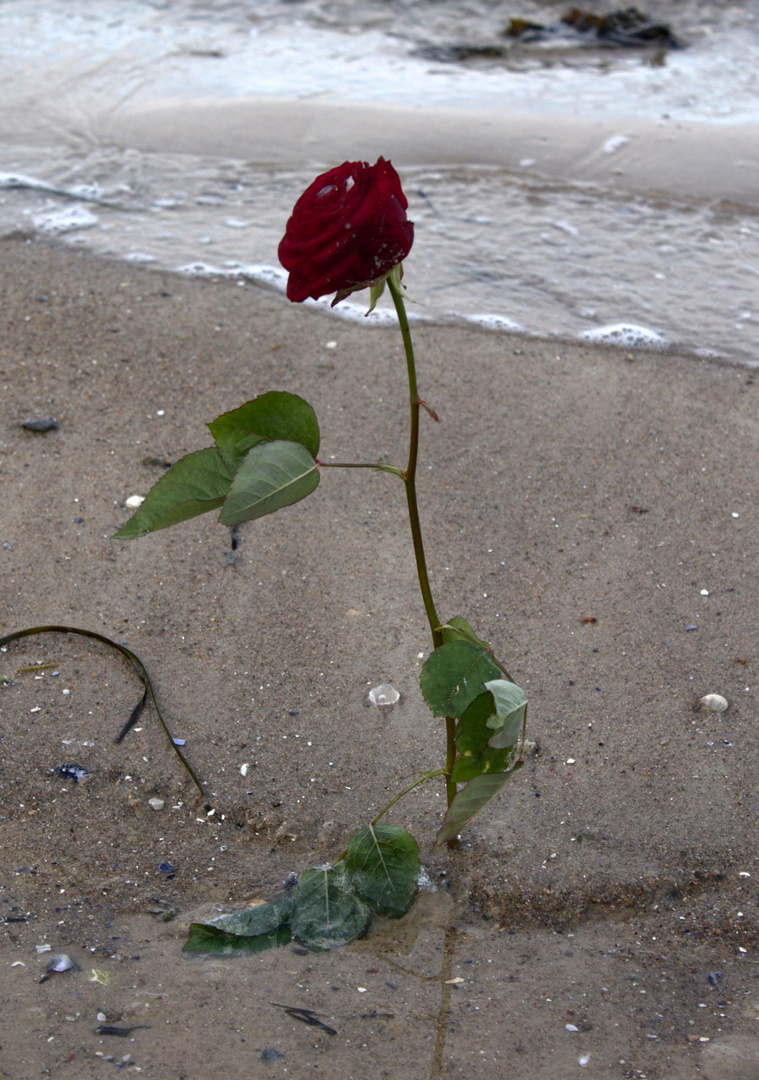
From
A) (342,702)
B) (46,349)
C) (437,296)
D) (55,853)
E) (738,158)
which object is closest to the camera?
(55,853)

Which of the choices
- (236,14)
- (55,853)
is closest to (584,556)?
(55,853)

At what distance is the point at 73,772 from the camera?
5.42 feet

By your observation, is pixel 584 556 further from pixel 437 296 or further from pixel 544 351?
pixel 437 296

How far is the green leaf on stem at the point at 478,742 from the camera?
1250 mm

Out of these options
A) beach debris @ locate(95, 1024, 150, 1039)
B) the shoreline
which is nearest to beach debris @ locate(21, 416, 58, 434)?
beach debris @ locate(95, 1024, 150, 1039)

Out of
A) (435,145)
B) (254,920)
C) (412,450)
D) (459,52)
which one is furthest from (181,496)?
(459,52)

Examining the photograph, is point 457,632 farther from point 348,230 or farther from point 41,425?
point 41,425

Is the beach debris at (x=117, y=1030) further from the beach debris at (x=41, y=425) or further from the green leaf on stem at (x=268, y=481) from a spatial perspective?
the beach debris at (x=41, y=425)

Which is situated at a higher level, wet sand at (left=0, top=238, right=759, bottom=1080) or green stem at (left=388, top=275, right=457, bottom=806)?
green stem at (left=388, top=275, right=457, bottom=806)

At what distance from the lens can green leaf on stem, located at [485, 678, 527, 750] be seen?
44.9 inches

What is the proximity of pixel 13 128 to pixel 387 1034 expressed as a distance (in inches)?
161

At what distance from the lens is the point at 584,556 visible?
210 cm

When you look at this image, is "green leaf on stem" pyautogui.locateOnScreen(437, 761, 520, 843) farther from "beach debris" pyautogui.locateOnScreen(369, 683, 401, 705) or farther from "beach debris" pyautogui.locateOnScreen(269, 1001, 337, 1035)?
"beach debris" pyautogui.locateOnScreen(369, 683, 401, 705)

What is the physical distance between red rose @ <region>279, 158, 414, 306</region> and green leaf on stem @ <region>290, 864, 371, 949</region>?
87 centimetres
